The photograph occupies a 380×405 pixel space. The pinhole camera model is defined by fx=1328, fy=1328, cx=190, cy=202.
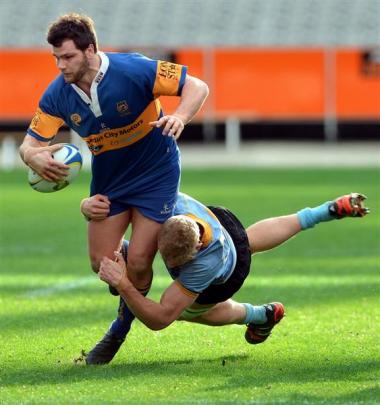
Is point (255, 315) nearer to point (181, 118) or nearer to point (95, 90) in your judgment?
point (181, 118)

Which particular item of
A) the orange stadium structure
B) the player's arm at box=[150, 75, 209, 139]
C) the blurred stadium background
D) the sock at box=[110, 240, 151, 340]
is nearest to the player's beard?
the player's arm at box=[150, 75, 209, 139]

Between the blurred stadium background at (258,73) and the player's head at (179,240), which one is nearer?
the player's head at (179,240)

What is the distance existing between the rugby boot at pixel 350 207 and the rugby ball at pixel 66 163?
1772 millimetres

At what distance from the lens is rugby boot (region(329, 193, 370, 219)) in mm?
8802

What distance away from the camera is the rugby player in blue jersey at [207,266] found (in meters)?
7.72

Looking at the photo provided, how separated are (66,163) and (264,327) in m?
1.68

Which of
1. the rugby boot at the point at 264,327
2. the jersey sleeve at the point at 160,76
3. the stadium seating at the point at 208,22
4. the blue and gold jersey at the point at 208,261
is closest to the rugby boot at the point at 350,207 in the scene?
the rugby boot at the point at 264,327

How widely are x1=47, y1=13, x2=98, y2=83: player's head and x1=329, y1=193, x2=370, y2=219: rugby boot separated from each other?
1979mm

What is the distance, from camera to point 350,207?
881 cm

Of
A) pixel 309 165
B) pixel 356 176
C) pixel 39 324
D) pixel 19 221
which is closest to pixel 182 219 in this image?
pixel 39 324

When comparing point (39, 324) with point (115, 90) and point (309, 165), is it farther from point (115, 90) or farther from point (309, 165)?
point (309, 165)

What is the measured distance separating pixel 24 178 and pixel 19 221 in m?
8.80

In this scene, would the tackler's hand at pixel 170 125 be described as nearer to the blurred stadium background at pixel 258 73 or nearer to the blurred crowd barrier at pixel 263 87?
the blurred stadium background at pixel 258 73

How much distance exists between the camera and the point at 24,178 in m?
27.6
